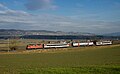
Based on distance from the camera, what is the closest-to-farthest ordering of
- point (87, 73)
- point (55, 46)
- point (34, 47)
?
point (87, 73) < point (34, 47) < point (55, 46)

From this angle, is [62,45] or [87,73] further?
[62,45]

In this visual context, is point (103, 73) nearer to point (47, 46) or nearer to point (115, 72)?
point (115, 72)

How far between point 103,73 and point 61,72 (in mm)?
4061

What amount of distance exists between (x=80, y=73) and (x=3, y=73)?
7.43m

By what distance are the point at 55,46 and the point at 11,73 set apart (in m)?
101

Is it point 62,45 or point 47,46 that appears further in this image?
point 62,45

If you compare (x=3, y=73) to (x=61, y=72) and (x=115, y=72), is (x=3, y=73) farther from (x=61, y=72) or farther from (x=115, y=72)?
(x=115, y=72)

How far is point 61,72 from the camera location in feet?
78.6

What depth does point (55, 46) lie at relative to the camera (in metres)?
125

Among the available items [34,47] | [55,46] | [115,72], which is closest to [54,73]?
[115,72]

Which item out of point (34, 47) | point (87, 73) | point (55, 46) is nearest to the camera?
point (87, 73)

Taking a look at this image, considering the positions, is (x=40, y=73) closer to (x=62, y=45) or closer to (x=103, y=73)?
(x=103, y=73)

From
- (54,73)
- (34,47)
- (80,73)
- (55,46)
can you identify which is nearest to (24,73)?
(54,73)

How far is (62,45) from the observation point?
129125 mm
